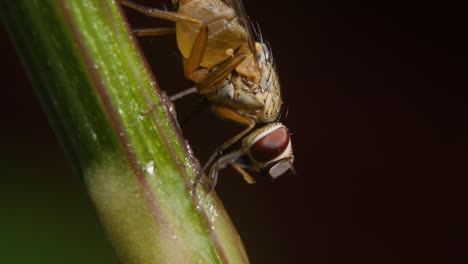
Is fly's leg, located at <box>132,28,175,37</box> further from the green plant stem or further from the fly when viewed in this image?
the green plant stem

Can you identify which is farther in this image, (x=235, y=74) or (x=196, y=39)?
(x=235, y=74)

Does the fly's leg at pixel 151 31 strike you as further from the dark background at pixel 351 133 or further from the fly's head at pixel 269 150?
the dark background at pixel 351 133

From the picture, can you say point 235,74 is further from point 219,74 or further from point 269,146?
point 269,146

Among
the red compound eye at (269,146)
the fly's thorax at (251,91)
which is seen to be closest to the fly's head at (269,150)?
the red compound eye at (269,146)

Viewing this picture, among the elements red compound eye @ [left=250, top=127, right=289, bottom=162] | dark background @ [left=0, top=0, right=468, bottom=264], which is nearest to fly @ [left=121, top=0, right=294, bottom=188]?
red compound eye @ [left=250, top=127, right=289, bottom=162]

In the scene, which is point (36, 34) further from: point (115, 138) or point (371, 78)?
point (371, 78)

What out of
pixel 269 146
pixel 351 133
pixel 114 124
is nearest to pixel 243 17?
pixel 269 146

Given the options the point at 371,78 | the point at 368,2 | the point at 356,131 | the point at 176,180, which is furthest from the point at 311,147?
→ the point at 176,180
